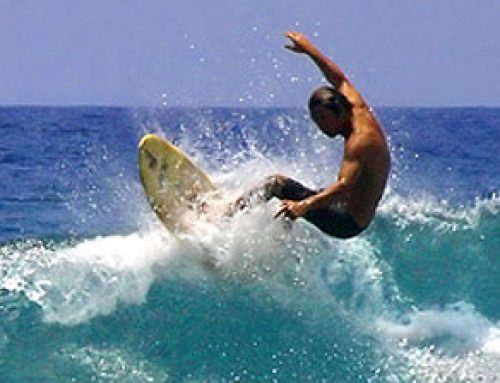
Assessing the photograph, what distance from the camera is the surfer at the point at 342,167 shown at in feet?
28.9

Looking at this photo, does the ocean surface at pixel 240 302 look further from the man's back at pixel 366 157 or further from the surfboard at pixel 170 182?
the man's back at pixel 366 157

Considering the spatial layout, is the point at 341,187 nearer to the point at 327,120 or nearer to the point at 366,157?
the point at 366,157

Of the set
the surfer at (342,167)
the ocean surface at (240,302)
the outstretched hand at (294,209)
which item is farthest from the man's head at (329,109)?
the ocean surface at (240,302)

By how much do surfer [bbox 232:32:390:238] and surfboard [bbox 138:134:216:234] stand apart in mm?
1251

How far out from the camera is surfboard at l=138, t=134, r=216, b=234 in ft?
34.7

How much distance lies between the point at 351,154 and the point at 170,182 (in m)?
2.25

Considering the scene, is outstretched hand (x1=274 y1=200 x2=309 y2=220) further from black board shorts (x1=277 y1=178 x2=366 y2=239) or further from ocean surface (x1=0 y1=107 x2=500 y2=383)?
ocean surface (x1=0 y1=107 x2=500 y2=383)

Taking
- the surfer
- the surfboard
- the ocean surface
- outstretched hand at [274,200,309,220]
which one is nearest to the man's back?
the surfer

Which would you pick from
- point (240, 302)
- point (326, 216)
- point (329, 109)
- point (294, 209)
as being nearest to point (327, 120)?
point (329, 109)

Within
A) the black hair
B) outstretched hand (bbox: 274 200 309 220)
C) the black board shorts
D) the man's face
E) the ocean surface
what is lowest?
the ocean surface

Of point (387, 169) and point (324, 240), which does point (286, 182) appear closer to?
point (387, 169)

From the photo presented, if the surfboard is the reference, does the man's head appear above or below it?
above

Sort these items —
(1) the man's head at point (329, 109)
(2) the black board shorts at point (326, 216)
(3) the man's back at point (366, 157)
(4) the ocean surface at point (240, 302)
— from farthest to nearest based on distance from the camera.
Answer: (4) the ocean surface at point (240, 302)
(2) the black board shorts at point (326, 216)
(3) the man's back at point (366, 157)
(1) the man's head at point (329, 109)

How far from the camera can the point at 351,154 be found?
887cm
